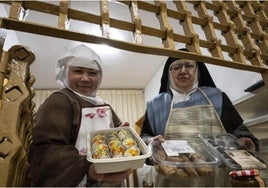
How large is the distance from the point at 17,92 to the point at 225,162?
1.73 feet

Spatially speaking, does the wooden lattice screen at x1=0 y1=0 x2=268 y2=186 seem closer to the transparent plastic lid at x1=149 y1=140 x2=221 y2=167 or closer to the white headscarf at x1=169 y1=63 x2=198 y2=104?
the transparent plastic lid at x1=149 y1=140 x2=221 y2=167

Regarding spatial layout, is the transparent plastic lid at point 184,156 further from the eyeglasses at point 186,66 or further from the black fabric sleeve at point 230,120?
the eyeglasses at point 186,66

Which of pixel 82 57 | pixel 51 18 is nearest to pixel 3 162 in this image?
pixel 82 57

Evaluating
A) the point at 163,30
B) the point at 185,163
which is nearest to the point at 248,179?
the point at 185,163

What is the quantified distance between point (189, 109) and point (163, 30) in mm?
510

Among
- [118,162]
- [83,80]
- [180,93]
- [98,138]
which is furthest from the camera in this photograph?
[180,93]

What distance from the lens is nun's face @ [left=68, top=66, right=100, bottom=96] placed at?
0.89m

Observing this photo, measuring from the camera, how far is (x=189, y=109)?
1072mm

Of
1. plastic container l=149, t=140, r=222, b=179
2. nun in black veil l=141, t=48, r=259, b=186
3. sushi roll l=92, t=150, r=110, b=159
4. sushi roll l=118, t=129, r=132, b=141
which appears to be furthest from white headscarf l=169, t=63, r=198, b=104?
sushi roll l=92, t=150, r=110, b=159

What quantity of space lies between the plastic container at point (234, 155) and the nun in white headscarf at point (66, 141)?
305mm

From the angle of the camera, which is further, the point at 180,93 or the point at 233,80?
the point at 233,80

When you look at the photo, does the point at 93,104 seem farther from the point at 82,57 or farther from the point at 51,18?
the point at 51,18

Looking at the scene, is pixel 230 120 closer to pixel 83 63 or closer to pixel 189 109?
pixel 189 109

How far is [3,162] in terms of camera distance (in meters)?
A: 0.35
